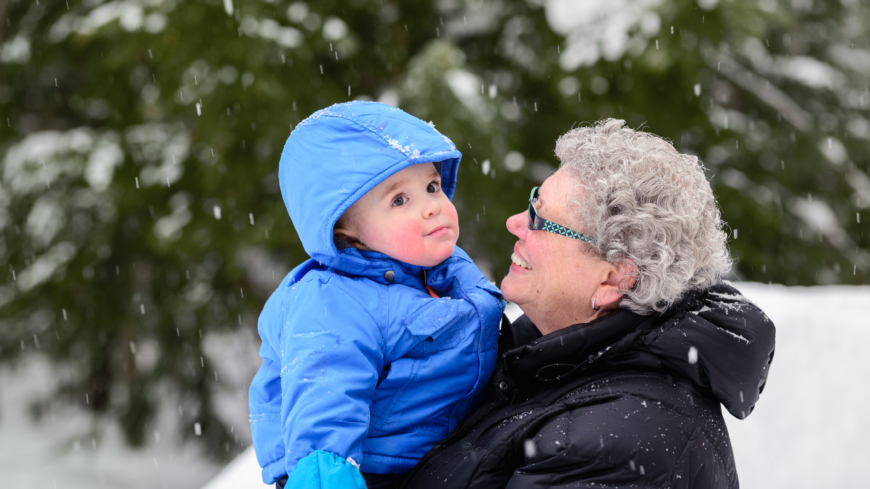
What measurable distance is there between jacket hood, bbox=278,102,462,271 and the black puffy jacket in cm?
55

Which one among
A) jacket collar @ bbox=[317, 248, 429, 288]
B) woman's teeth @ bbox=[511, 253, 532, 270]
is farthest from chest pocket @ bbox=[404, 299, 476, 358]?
woman's teeth @ bbox=[511, 253, 532, 270]

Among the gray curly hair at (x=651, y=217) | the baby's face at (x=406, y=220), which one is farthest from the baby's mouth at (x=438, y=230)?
the gray curly hair at (x=651, y=217)

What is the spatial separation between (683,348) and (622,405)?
20cm

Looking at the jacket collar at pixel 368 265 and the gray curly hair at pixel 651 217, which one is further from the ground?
the gray curly hair at pixel 651 217

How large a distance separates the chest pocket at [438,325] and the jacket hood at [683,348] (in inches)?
6.5

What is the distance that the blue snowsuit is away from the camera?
153 centimetres

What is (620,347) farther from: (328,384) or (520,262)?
(328,384)

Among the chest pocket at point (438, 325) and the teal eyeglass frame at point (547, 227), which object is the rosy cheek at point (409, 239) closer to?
the chest pocket at point (438, 325)

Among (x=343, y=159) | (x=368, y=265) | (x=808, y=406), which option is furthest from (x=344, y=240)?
(x=808, y=406)

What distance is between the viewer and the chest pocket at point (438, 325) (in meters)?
1.65

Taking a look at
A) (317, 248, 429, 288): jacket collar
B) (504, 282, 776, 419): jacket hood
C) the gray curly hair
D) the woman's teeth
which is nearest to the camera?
(504, 282, 776, 419): jacket hood

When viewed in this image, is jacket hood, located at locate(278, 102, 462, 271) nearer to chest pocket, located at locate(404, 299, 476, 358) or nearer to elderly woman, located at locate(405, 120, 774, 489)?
chest pocket, located at locate(404, 299, 476, 358)

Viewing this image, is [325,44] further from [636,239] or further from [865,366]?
[865,366]

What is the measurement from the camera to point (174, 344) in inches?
226
